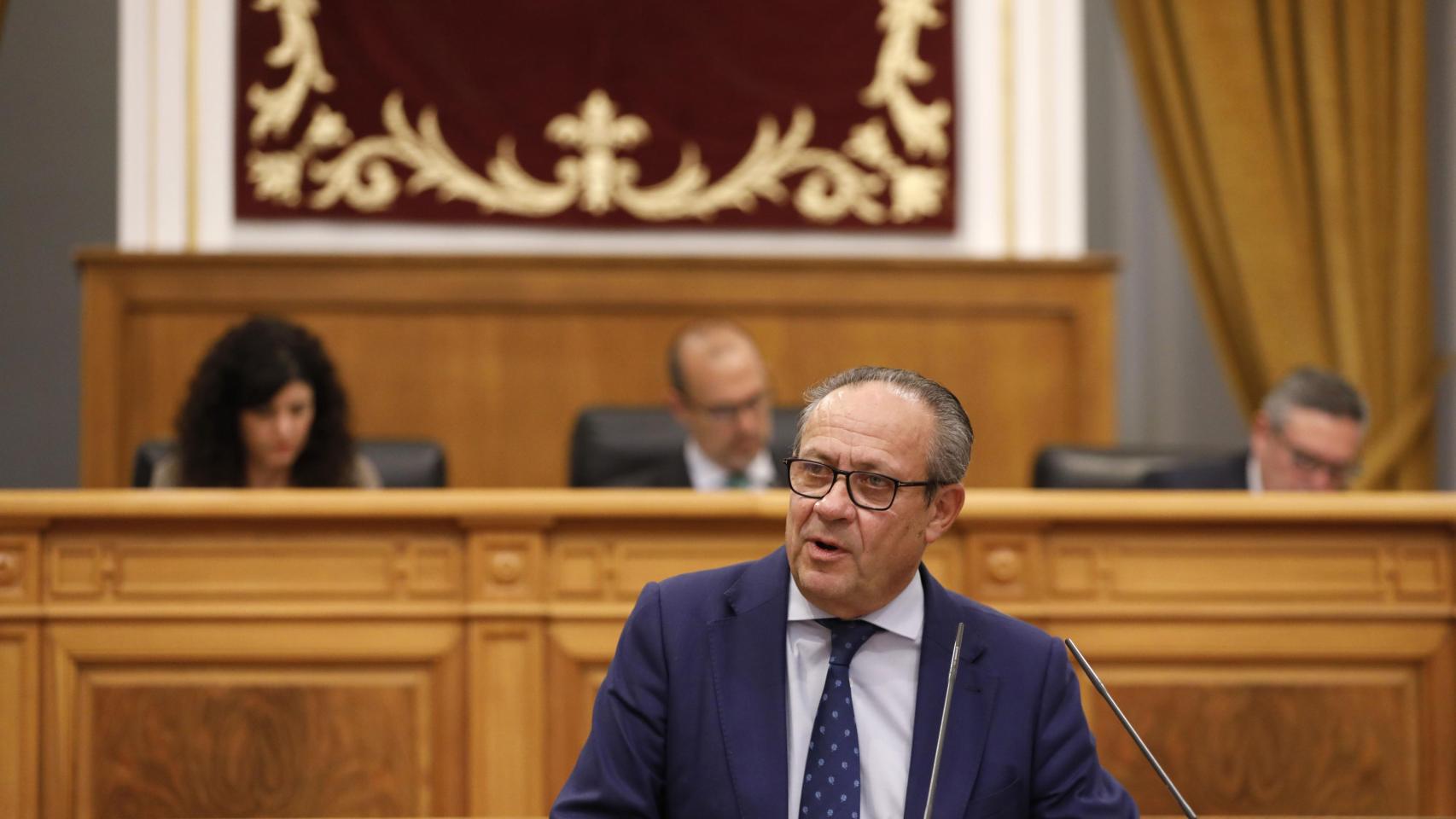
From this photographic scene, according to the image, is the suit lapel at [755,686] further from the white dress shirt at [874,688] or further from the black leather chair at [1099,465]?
the black leather chair at [1099,465]

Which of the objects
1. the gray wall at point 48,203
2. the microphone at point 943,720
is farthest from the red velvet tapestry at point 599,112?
the microphone at point 943,720

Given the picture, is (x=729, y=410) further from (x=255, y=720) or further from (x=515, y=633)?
(x=255, y=720)

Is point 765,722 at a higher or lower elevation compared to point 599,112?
lower

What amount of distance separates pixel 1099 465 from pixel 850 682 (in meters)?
2.13

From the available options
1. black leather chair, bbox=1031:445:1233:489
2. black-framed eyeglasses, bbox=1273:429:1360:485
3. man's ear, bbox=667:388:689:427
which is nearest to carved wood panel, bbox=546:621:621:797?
man's ear, bbox=667:388:689:427

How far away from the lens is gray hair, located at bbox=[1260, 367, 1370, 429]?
3665mm

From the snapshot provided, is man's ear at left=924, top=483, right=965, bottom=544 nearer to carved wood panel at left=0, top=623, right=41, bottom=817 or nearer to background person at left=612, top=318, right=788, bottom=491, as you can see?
carved wood panel at left=0, top=623, right=41, bottom=817

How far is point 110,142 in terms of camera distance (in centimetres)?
480

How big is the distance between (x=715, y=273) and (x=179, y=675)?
237cm

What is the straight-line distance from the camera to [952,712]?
179 cm

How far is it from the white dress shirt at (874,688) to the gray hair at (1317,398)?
2.15 metres

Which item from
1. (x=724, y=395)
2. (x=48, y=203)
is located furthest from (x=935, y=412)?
(x=48, y=203)

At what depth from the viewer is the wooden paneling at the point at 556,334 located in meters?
4.51

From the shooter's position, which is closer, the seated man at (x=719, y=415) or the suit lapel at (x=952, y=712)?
the suit lapel at (x=952, y=712)
